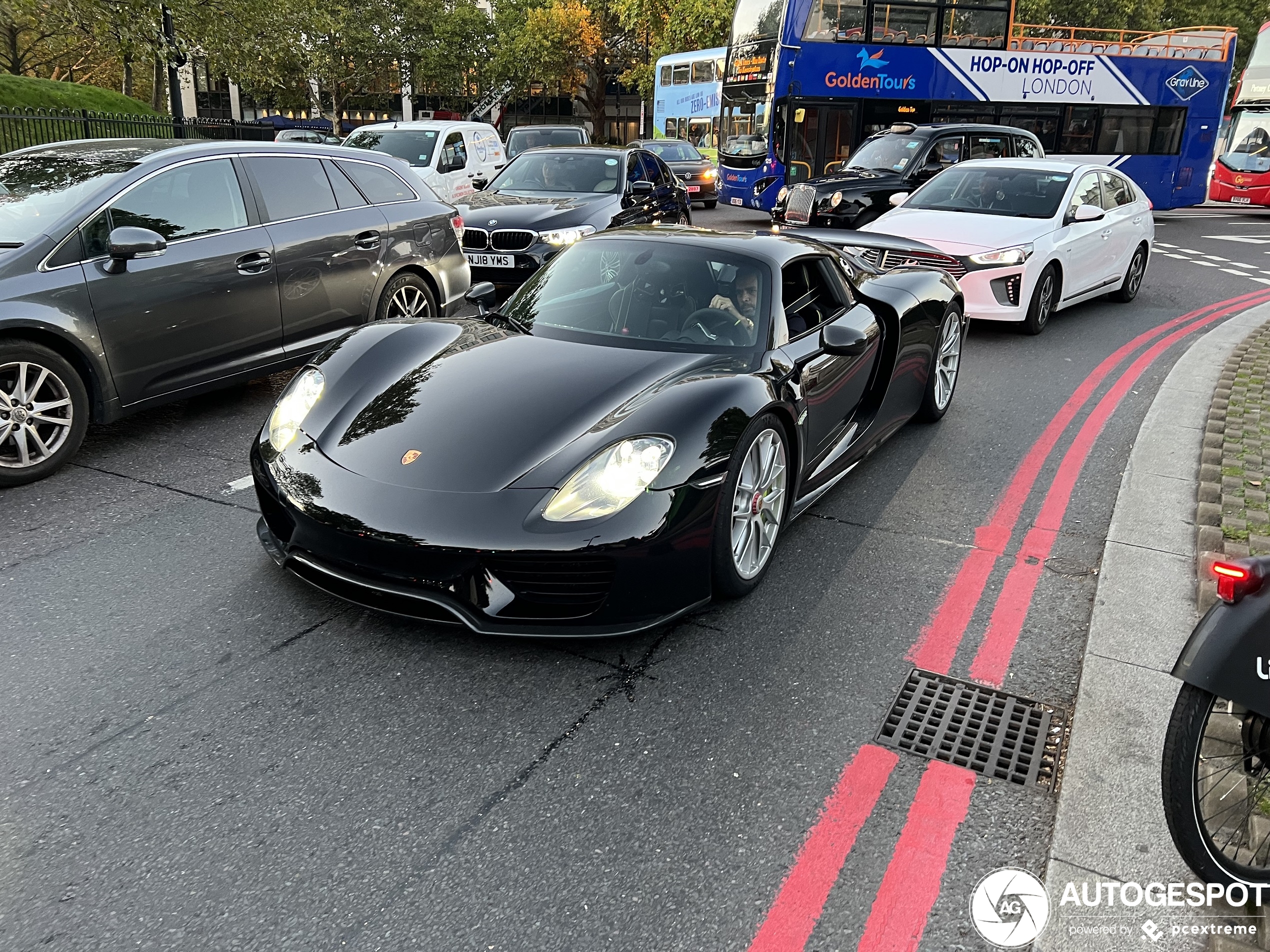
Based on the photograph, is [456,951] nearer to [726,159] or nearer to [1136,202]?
[1136,202]

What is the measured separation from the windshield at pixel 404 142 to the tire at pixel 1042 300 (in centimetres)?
941

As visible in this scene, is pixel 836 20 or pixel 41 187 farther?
pixel 836 20

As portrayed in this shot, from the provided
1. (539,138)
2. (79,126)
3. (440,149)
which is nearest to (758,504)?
(440,149)

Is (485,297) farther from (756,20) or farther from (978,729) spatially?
(756,20)

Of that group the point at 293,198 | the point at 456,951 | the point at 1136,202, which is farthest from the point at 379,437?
the point at 1136,202

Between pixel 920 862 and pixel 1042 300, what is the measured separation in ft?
27.0

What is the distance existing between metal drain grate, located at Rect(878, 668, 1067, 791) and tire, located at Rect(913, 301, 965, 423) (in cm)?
315

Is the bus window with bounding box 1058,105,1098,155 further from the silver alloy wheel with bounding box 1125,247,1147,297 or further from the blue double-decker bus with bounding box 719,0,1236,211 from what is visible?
the silver alloy wheel with bounding box 1125,247,1147,297

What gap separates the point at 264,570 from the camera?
4203 millimetres

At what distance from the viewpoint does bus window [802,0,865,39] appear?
55.8 feet

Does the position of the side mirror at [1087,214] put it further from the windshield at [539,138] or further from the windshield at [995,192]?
the windshield at [539,138]

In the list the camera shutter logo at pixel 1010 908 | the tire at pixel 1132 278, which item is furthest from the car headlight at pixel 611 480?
the tire at pixel 1132 278

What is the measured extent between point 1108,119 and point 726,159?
819 cm

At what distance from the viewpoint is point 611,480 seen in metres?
3.50
